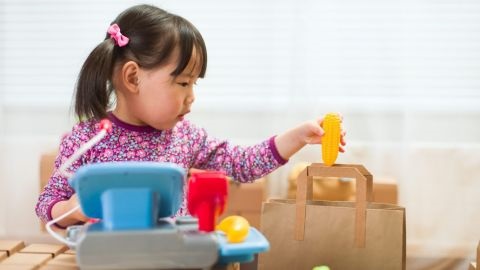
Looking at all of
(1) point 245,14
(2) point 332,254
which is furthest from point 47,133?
(2) point 332,254

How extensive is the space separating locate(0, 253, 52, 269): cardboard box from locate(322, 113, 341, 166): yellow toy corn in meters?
0.47

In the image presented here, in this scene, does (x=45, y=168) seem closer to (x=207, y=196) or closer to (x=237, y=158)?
(x=237, y=158)

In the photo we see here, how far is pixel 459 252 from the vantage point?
170cm

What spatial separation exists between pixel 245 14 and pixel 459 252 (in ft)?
3.21

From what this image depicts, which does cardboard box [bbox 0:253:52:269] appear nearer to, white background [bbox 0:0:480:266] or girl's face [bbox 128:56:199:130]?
girl's face [bbox 128:56:199:130]

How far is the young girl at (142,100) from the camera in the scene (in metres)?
0.93

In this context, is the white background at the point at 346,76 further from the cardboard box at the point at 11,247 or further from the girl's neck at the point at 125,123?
the cardboard box at the point at 11,247

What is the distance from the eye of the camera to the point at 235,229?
2.12 ft

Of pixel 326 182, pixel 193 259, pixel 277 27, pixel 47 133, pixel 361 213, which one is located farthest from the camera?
pixel 47 133

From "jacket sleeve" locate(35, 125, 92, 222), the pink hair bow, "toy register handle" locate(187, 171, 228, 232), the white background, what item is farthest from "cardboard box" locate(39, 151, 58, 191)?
"toy register handle" locate(187, 171, 228, 232)

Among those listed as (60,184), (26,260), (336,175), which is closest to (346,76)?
(336,175)

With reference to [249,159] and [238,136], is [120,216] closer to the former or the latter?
[249,159]

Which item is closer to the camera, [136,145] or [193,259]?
[193,259]

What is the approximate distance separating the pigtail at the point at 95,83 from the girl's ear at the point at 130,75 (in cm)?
3
